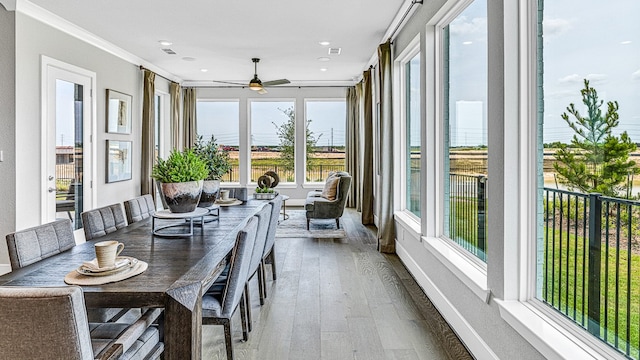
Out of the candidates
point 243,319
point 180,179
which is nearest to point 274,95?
point 180,179

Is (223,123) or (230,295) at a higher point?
(223,123)

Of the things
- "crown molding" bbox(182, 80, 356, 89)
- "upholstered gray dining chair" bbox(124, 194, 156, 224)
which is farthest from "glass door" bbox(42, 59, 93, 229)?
"crown molding" bbox(182, 80, 356, 89)

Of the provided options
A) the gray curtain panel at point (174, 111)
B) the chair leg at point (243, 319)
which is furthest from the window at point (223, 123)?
the chair leg at point (243, 319)

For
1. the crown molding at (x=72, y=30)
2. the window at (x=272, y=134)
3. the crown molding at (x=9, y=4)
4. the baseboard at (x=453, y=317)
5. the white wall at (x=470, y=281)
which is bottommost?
the baseboard at (x=453, y=317)

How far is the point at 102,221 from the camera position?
298cm

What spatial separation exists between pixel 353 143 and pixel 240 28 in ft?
14.9

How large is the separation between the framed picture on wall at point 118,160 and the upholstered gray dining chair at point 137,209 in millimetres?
2925

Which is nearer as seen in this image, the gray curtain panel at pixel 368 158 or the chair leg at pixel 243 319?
the chair leg at pixel 243 319

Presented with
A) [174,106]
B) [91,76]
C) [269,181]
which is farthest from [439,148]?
[174,106]

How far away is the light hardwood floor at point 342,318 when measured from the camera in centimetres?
269

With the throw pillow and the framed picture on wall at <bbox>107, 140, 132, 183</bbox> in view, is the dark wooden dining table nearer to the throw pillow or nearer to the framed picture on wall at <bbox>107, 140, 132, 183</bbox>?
the framed picture on wall at <bbox>107, 140, 132, 183</bbox>

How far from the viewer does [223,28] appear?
5.32 meters

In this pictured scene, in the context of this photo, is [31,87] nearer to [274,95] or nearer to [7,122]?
[7,122]

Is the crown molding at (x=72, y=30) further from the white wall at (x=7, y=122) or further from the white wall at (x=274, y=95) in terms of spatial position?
the white wall at (x=274, y=95)
